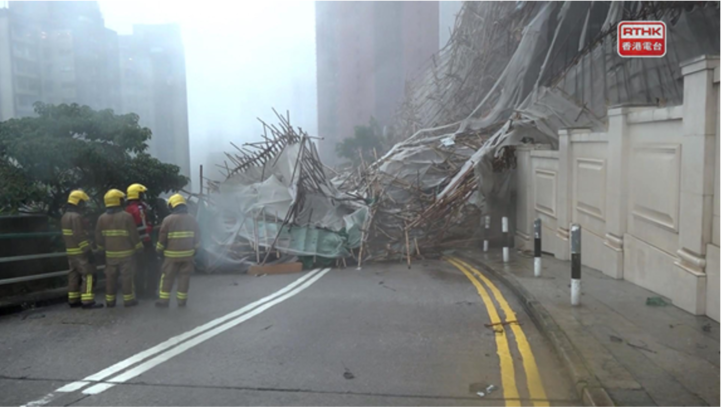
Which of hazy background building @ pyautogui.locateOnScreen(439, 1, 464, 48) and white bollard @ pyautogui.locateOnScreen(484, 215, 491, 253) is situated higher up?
hazy background building @ pyautogui.locateOnScreen(439, 1, 464, 48)

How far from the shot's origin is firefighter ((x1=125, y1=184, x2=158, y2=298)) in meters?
7.58

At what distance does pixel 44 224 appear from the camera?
8.00m

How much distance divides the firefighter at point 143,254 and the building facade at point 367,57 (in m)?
24.9

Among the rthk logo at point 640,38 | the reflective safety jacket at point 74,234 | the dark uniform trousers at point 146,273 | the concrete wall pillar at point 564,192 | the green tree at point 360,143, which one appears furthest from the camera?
the green tree at point 360,143

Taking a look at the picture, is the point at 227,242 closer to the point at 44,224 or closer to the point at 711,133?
the point at 44,224

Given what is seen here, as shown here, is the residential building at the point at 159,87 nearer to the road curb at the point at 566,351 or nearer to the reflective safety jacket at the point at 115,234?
the reflective safety jacket at the point at 115,234

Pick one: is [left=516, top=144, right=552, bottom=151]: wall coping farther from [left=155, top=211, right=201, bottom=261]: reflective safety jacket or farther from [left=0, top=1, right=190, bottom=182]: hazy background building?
[left=155, top=211, right=201, bottom=261]: reflective safety jacket

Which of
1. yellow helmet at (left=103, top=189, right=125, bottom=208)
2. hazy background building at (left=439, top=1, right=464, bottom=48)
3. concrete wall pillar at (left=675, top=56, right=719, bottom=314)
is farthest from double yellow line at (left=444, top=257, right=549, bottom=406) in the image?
hazy background building at (left=439, top=1, right=464, bottom=48)

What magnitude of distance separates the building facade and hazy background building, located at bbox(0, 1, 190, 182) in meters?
22.6

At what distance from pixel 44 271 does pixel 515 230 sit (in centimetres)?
842

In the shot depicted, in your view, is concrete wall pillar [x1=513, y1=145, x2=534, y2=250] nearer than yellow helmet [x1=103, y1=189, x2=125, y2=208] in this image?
No

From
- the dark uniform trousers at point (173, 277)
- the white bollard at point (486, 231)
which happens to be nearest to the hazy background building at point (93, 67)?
the dark uniform trousers at point (173, 277)

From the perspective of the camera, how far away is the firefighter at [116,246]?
704 cm

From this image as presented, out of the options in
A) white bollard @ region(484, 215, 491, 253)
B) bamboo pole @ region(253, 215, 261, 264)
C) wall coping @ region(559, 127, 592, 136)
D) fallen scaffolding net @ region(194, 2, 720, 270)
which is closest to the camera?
wall coping @ region(559, 127, 592, 136)
